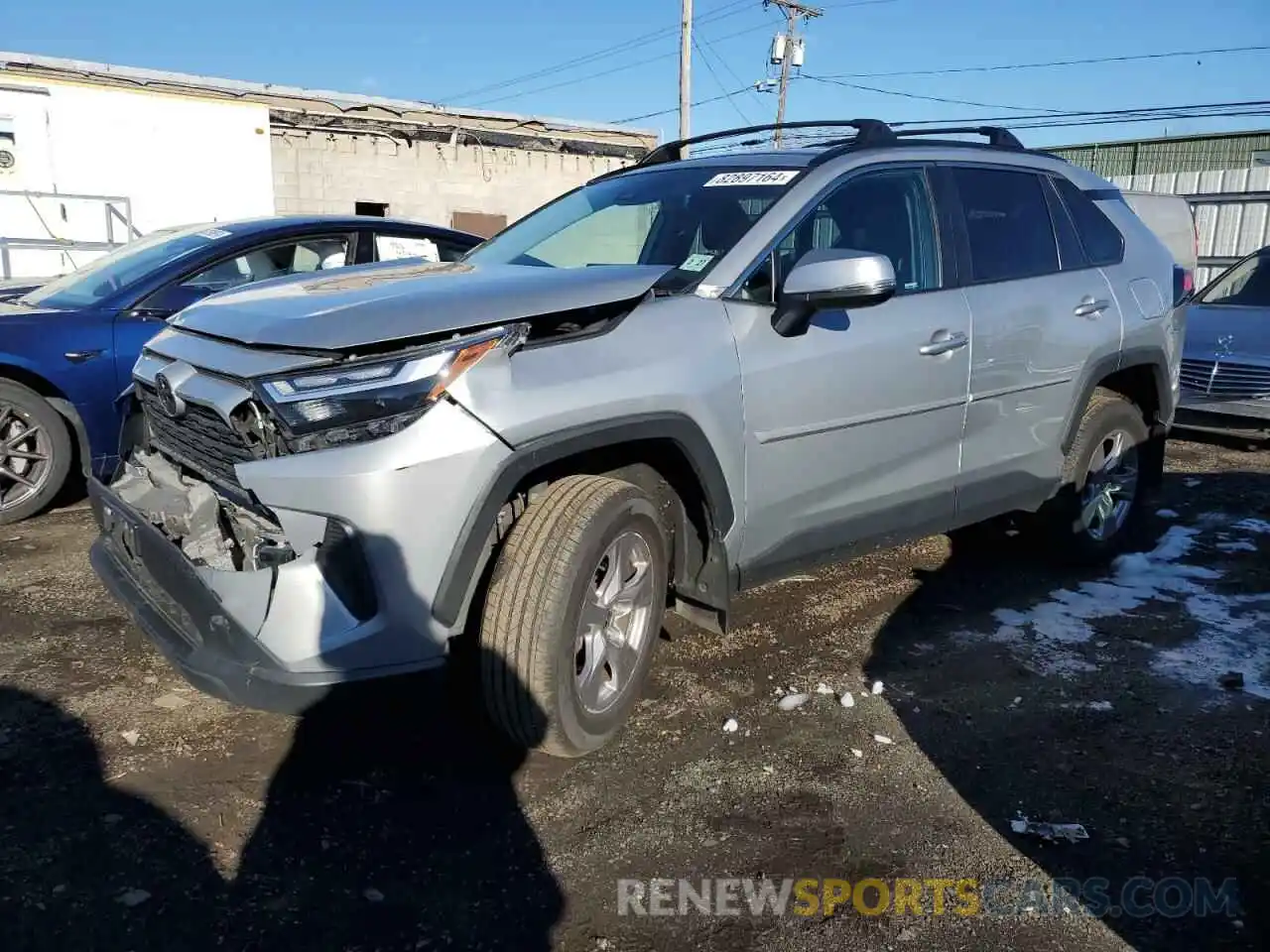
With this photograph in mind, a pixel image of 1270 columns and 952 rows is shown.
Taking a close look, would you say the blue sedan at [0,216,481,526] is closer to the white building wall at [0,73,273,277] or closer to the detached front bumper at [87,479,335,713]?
the detached front bumper at [87,479,335,713]

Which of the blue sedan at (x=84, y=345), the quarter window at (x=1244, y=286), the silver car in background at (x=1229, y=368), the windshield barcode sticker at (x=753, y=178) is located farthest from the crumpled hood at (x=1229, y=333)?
the blue sedan at (x=84, y=345)

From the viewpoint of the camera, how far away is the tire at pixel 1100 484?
4594 mm

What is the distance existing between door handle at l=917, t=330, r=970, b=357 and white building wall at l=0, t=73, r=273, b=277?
13.9m

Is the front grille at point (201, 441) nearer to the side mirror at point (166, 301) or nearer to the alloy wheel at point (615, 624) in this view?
the alloy wheel at point (615, 624)

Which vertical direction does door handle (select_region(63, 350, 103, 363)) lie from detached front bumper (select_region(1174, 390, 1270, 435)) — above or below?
above

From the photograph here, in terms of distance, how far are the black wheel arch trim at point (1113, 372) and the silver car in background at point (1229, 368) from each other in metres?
3.10

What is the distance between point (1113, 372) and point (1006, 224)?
913mm

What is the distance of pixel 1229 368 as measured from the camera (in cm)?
753

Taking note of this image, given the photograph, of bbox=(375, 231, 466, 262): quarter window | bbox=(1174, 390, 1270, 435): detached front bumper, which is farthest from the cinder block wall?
bbox=(1174, 390, 1270, 435): detached front bumper

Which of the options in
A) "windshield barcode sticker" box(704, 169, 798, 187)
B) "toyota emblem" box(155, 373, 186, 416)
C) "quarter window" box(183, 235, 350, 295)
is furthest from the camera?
"quarter window" box(183, 235, 350, 295)

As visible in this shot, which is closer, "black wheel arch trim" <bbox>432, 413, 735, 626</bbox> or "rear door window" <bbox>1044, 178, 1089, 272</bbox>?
"black wheel arch trim" <bbox>432, 413, 735, 626</bbox>

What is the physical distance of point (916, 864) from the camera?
2547 millimetres

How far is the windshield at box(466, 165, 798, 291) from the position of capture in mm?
3379

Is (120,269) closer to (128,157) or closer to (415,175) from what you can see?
(128,157)
